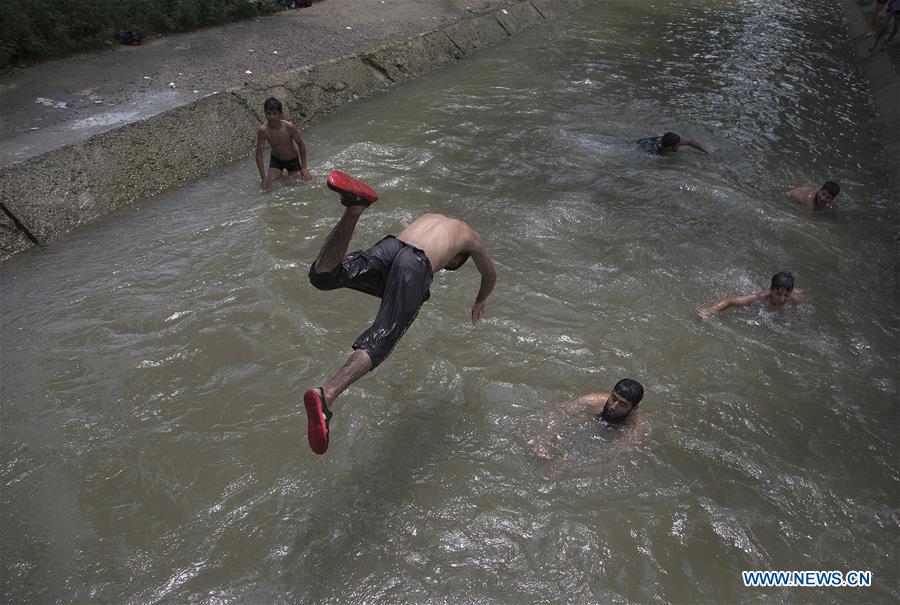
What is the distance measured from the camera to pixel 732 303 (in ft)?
18.0

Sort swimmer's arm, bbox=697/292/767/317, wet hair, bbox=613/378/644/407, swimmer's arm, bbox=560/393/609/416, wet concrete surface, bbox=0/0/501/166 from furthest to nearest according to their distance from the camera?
wet concrete surface, bbox=0/0/501/166
swimmer's arm, bbox=697/292/767/317
swimmer's arm, bbox=560/393/609/416
wet hair, bbox=613/378/644/407

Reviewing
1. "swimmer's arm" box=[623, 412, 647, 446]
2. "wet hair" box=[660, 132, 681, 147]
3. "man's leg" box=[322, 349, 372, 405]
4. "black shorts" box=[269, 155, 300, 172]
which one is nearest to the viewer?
"man's leg" box=[322, 349, 372, 405]

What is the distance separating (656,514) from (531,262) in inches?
116

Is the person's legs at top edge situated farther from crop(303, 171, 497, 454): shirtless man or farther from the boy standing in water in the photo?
the boy standing in water

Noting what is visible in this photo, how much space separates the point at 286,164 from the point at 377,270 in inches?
171

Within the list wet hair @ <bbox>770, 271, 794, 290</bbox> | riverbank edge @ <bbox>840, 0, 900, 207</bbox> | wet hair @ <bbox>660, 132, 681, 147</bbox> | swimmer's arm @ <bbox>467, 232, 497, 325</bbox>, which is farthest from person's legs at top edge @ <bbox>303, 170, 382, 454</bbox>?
riverbank edge @ <bbox>840, 0, 900, 207</bbox>

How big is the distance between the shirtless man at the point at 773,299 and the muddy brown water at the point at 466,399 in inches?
4.1

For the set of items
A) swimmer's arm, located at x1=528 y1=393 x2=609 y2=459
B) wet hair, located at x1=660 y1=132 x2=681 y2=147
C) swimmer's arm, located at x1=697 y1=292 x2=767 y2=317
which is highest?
wet hair, located at x1=660 y1=132 x2=681 y2=147

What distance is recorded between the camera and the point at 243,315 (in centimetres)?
504

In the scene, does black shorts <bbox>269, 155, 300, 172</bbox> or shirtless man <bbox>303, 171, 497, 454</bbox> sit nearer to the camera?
shirtless man <bbox>303, 171, 497, 454</bbox>

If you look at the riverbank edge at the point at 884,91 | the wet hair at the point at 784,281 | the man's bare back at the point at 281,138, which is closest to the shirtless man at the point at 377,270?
the wet hair at the point at 784,281

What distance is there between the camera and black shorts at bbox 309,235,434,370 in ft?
10.8

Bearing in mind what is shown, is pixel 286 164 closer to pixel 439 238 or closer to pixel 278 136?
pixel 278 136

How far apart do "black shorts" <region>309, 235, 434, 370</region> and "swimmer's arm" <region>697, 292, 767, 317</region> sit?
10.2ft
